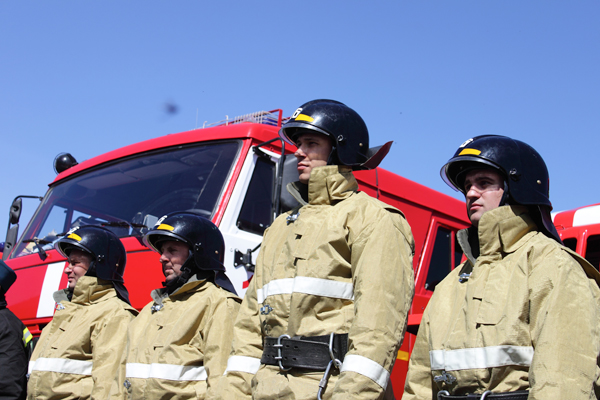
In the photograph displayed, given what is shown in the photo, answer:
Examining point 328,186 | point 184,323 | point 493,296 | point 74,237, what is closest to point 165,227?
point 184,323

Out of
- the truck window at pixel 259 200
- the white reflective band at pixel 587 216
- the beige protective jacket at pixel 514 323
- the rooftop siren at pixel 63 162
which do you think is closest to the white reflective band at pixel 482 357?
the beige protective jacket at pixel 514 323

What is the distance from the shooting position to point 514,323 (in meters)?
2.63

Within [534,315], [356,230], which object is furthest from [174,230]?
[534,315]

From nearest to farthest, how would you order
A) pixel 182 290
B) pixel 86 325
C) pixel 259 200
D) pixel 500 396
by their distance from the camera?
pixel 500 396 → pixel 182 290 → pixel 86 325 → pixel 259 200

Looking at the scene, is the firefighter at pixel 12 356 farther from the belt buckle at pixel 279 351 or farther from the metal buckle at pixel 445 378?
the metal buckle at pixel 445 378

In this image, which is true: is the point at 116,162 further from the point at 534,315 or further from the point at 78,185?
the point at 534,315

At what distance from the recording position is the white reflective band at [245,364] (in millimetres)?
3338

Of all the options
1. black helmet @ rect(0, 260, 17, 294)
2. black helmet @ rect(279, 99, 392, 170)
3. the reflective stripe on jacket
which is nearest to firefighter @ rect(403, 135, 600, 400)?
black helmet @ rect(279, 99, 392, 170)

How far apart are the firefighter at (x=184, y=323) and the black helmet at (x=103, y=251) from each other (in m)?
0.66

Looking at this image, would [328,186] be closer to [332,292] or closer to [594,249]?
[332,292]

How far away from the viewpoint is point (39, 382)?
16.5 feet

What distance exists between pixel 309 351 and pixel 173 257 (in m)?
2.08

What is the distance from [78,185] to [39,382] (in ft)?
8.85

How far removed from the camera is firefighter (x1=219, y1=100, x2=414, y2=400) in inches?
113
